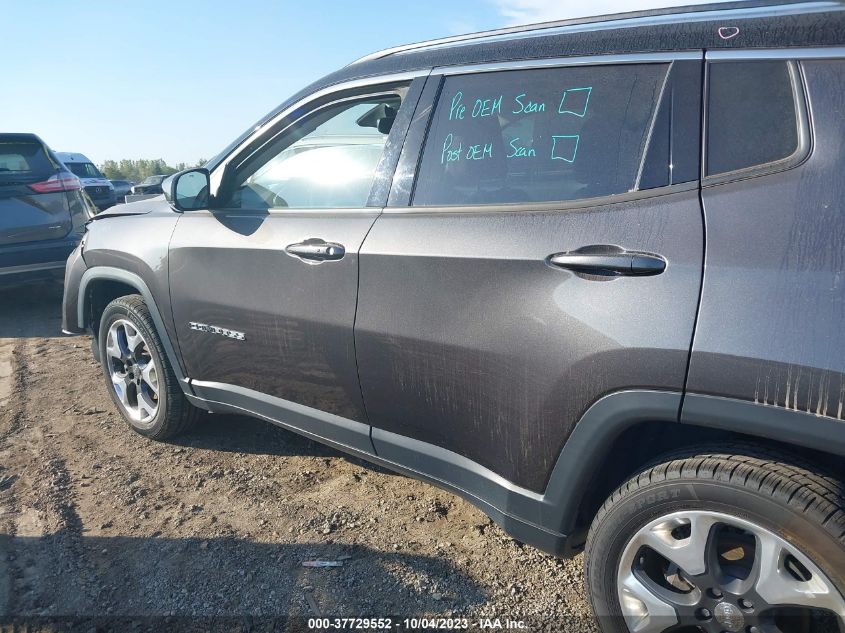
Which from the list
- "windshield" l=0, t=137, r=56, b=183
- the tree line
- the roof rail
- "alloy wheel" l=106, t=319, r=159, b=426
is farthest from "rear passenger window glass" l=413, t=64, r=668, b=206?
the tree line

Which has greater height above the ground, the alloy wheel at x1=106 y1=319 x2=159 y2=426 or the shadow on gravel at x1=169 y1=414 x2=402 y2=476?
the alloy wheel at x1=106 y1=319 x2=159 y2=426

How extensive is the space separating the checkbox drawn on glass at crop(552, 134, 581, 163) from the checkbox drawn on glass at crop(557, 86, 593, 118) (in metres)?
0.07

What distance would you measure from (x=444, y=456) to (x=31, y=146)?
6029 mm

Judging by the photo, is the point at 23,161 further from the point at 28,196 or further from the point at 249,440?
the point at 249,440

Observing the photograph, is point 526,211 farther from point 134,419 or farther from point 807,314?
point 134,419

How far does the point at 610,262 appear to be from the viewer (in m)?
1.79

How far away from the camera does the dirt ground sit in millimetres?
2334

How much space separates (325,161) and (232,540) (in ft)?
5.27

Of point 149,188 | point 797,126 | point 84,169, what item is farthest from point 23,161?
point 84,169

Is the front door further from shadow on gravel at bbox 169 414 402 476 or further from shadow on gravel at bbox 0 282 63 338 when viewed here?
shadow on gravel at bbox 0 282 63 338

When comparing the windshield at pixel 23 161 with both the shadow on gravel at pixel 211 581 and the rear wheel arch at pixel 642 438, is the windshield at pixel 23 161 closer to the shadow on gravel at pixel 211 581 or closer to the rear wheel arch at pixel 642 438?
the shadow on gravel at pixel 211 581

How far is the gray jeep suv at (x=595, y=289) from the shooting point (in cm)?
157

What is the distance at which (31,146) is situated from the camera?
641cm

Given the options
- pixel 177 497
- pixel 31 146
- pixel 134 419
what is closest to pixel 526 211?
pixel 177 497
